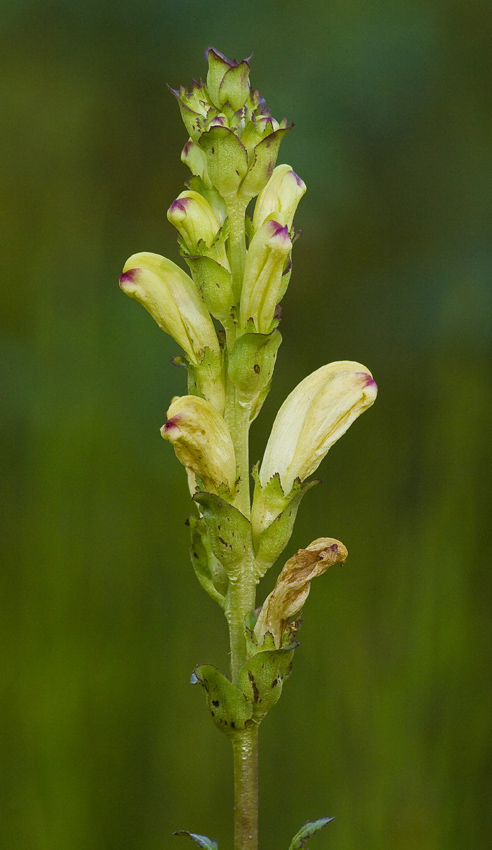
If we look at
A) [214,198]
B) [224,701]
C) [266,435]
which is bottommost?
[224,701]

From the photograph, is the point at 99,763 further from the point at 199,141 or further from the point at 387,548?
the point at 199,141

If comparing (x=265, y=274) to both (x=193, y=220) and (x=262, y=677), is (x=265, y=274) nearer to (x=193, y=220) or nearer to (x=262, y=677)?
(x=193, y=220)

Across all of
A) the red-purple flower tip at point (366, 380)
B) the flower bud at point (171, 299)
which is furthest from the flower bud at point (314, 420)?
the flower bud at point (171, 299)

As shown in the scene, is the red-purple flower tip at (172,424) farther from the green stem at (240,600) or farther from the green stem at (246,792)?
the green stem at (246,792)

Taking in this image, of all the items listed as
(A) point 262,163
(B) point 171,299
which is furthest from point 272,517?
(A) point 262,163

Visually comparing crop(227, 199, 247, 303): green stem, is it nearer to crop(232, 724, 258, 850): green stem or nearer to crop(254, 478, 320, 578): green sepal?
crop(254, 478, 320, 578): green sepal
